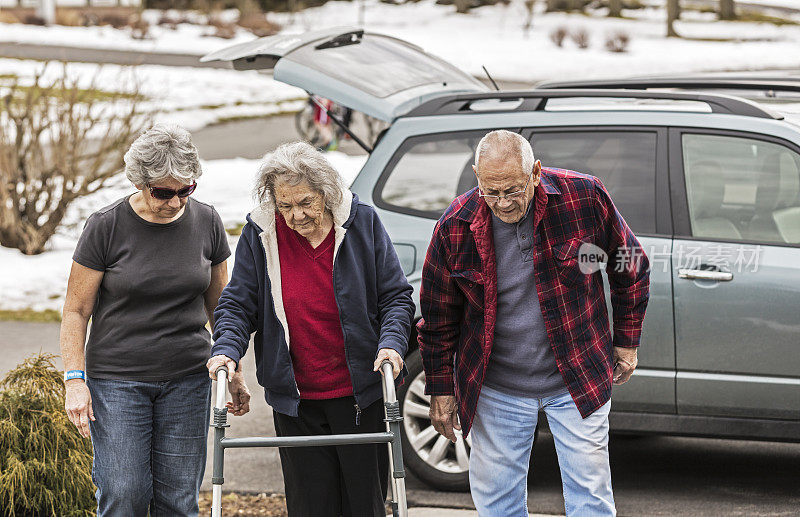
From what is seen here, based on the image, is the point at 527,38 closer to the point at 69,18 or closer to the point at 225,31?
the point at 225,31

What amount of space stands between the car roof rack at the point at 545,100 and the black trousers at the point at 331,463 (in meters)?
2.33

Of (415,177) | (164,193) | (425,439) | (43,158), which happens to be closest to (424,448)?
(425,439)

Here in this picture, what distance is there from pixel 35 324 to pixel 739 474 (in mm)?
5871

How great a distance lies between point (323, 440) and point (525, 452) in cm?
91

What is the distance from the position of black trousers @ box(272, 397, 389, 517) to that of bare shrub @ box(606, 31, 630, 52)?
3550 centimetres

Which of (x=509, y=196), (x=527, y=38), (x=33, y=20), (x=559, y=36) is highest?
(x=509, y=196)

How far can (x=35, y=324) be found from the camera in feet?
29.3

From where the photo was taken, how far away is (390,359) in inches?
139

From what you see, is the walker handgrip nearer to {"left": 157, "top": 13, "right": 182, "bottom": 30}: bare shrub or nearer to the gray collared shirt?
the gray collared shirt

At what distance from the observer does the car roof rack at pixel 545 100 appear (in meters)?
5.29

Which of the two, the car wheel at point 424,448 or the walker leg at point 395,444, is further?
the car wheel at point 424,448

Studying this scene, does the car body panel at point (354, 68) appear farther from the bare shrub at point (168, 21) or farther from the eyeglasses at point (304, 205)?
the bare shrub at point (168, 21)

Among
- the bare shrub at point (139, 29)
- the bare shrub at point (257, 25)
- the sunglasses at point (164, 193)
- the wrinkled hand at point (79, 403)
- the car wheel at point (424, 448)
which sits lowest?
the bare shrub at point (257, 25)

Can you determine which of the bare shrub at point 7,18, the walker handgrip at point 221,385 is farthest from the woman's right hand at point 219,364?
the bare shrub at point 7,18
